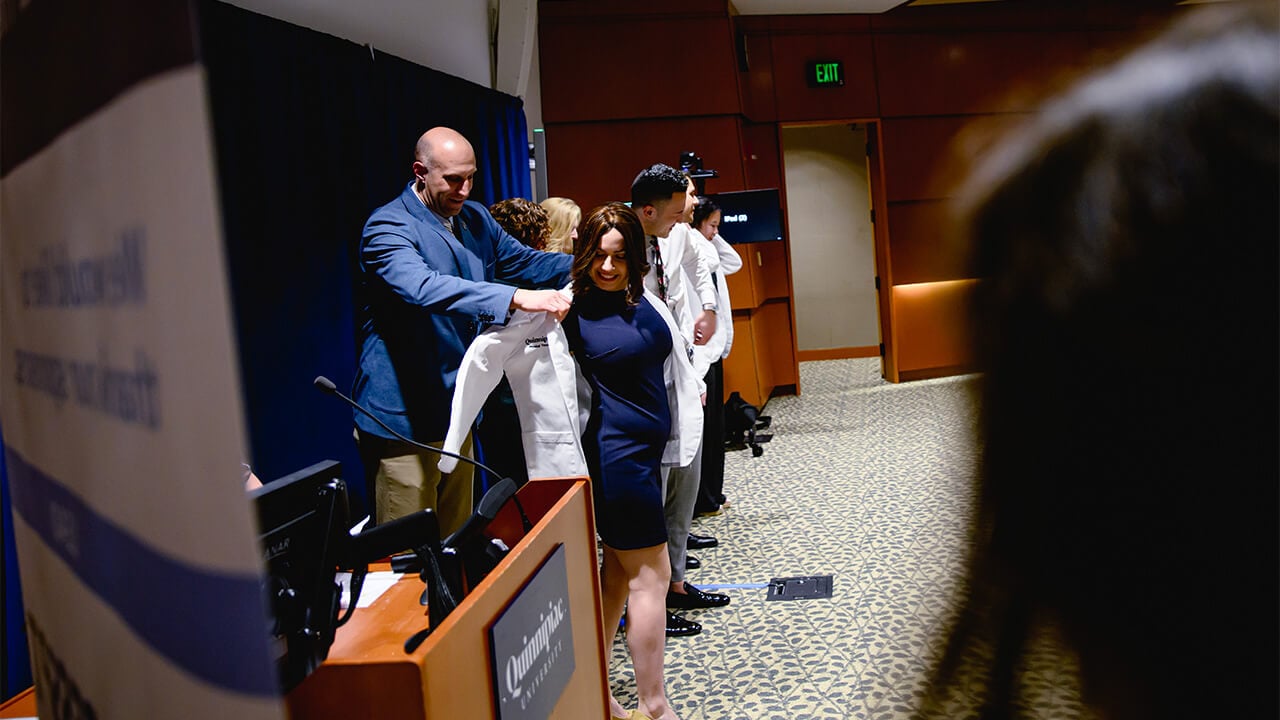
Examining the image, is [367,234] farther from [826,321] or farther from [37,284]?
[826,321]

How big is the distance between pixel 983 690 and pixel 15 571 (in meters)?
2.44

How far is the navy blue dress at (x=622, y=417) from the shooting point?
2389mm

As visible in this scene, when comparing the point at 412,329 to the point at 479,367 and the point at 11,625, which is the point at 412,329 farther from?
the point at 11,625

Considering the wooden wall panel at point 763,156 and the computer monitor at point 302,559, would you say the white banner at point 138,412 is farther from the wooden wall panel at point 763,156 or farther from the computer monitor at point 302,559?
the wooden wall panel at point 763,156

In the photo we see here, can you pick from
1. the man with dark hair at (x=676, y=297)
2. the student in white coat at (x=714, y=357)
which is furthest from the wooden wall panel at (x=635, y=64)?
the man with dark hair at (x=676, y=297)

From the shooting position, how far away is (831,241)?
32.8 ft

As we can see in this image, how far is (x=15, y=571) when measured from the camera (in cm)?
216

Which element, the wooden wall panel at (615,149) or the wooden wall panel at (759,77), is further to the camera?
the wooden wall panel at (759,77)

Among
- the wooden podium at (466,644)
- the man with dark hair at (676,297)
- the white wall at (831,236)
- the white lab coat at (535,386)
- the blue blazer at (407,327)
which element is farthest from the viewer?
the white wall at (831,236)

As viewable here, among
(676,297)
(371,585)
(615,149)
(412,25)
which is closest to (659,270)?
(676,297)

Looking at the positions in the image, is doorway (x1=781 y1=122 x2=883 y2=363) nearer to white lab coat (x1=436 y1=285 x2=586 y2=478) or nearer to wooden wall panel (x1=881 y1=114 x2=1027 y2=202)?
wooden wall panel (x1=881 y1=114 x2=1027 y2=202)

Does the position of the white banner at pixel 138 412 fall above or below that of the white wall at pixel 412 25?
below

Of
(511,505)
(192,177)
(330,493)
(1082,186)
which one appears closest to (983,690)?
(1082,186)

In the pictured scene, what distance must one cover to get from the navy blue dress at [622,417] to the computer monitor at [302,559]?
1159mm
